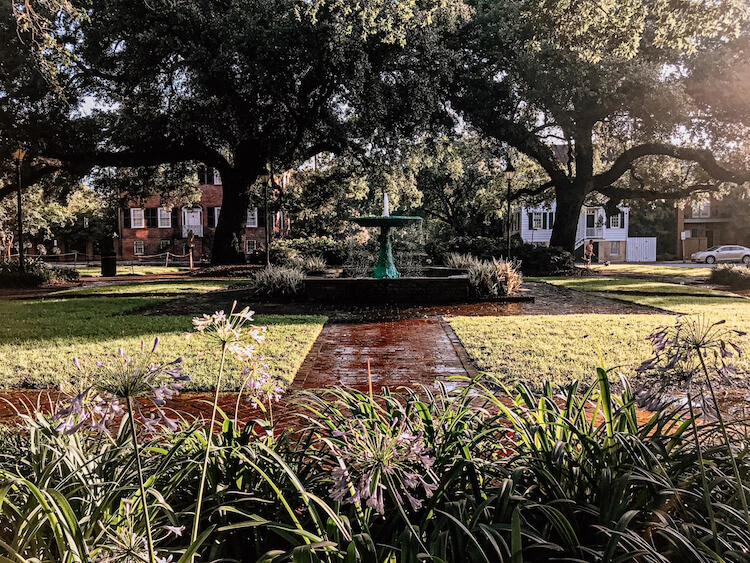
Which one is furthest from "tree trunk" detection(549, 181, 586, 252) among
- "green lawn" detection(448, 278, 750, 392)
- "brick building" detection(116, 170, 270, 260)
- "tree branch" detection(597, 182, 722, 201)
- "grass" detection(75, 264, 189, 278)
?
"brick building" detection(116, 170, 270, 260)

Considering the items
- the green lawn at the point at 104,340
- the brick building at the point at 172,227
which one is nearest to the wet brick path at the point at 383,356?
the green lawn at the point at 104,340

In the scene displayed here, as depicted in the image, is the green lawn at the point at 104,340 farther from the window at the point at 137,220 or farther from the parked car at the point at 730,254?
the parked car at the point at 730,254

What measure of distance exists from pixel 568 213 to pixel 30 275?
2201cm

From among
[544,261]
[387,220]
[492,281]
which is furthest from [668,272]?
[387,220]

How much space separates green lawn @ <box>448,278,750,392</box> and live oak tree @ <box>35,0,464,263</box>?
937 cm

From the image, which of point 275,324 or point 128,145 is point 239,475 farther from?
point 128,145

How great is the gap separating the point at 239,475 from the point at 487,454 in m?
1.03

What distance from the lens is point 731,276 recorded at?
18.2 metres

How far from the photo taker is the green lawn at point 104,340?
18.5 feet

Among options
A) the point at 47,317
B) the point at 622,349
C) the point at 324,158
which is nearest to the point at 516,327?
the point at 622,349

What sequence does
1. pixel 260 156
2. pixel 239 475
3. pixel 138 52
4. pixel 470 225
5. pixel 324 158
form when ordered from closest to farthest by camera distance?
pixel 239 475 < pixel 138 52 < pixel 260 156 < pixel 324 158 < pixel 470 225

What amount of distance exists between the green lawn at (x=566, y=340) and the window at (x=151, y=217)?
131 ft

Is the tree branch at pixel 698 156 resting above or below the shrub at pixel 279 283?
above

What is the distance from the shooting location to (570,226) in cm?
2692
